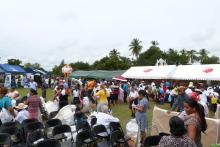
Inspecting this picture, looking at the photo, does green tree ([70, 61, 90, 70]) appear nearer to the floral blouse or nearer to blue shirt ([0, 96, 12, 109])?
blue shirt ([0, 96, 12, 109])

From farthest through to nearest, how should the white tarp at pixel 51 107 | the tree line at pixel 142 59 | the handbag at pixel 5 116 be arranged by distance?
the tree line at pixel 142 59 < the white tarp at pixel 51 107 < the handbag at pixel 5 116

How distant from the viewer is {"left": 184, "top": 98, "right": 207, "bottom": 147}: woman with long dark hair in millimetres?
4371

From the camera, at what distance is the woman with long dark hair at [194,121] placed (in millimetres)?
4371

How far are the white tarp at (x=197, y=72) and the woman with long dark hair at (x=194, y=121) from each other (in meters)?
18.1

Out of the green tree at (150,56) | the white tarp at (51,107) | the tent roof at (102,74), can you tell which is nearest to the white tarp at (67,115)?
the white tarp at (51,107)

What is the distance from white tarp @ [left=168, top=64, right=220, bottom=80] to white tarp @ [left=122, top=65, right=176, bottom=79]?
1.44ft

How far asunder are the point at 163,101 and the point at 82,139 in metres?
14.1

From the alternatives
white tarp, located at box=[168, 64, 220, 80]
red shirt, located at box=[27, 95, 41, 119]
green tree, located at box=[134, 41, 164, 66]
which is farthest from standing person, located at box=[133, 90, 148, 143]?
green tree, located at box=[134, 41, 164, 66]

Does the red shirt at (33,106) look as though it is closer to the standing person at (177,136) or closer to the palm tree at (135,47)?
the standing person at (177,136)

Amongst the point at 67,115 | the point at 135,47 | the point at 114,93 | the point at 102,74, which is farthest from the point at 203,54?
the point at 67,115

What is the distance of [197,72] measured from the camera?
78.5 feet

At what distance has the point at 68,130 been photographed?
27.8 ft

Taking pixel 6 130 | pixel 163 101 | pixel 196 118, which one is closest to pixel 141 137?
pixel 6 130

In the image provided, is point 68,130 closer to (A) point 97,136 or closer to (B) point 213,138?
(A) point 97,136
